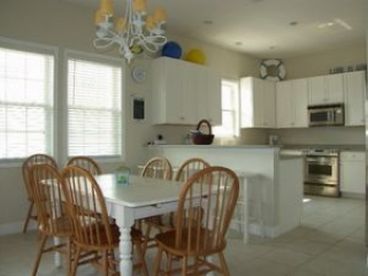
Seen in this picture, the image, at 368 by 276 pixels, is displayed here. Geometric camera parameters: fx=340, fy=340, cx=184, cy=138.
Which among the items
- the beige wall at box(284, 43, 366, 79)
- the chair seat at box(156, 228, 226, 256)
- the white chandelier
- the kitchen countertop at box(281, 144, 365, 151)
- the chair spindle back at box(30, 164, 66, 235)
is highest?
the beige wall at box(284, 43, 366, 79)

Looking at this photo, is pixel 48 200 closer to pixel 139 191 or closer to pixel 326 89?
pixel 139 191

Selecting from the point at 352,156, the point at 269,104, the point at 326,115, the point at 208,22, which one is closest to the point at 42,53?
the point at 208,22

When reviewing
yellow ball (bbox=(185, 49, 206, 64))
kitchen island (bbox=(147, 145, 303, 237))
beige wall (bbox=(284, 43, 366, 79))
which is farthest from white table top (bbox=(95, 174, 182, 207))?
beige wall (bbox=(284, 43, 366, 79))

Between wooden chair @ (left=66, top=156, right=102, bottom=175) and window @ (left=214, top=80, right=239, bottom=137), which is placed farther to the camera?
window @ (left=214, top=80, right=239, bottom=137)

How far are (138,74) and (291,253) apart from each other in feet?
11.1

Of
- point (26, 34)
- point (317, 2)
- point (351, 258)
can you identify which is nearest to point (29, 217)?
point (26, 34)

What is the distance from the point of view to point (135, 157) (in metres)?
5.31

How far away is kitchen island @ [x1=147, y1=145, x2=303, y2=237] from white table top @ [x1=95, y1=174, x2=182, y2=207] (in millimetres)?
1321

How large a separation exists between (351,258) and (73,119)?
3.65 metres

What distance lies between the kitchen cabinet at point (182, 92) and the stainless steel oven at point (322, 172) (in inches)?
85.5

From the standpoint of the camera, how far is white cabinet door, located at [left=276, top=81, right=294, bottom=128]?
739 cm

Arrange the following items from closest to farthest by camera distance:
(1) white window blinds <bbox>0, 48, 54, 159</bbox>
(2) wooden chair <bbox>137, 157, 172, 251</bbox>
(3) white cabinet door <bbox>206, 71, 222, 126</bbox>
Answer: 1. (2) wooden chair <bbox>137, 157, 172, 251</bbox>
2. (1) white window blinds <bbox>0, 48, 54, 159</bbox>
3. (3) white cabinet door <bbox>206, 71, 222, 126</bbox>

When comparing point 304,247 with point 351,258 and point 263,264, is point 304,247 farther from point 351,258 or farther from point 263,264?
point 263,264

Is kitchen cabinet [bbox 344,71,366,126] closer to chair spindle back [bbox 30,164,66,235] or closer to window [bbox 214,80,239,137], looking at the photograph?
window [bbox 214,80,239,137]
